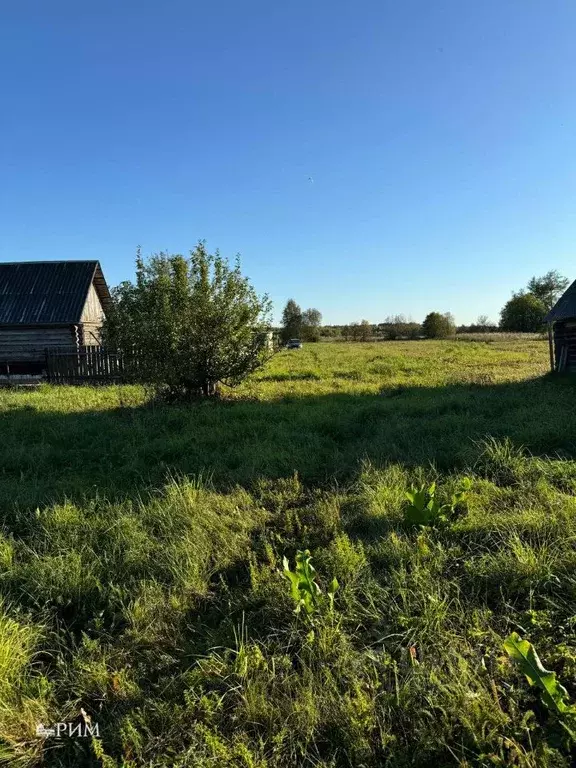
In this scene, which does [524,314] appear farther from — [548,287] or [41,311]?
[41,311]

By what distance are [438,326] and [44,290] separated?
55707mm

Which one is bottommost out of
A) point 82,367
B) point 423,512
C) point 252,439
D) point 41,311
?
point 423,512

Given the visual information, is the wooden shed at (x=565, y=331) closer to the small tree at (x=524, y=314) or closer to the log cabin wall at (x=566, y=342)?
the log cabin wall at (x=566, y=342)

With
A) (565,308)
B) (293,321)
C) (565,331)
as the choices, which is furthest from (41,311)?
(293,321)

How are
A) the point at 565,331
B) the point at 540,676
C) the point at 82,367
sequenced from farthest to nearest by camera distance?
the point at 82,367
the point at 565,331
the point at 540,676

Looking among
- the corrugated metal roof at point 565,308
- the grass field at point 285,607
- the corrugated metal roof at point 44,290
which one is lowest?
the grass field at point 285,607

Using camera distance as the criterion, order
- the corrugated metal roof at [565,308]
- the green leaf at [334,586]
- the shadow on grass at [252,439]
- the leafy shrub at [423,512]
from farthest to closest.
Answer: the corrugated metal roof at [565,308], the shadow on grass at [252,439], the leafy shrub at [423,512], the green leaf at [334,586]

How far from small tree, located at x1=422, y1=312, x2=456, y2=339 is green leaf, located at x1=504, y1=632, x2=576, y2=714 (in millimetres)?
66218

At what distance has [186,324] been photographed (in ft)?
35.3

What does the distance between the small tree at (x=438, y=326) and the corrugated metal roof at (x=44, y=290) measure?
5300 centimetres

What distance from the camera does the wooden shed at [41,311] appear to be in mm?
19500

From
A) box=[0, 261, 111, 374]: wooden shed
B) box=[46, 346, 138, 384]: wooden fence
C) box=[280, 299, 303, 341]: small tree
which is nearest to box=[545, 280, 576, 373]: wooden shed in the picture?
box=[46, 346, 138, 384]: wooden fence

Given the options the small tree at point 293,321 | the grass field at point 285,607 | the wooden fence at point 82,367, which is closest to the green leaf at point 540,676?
the grass field at point 285,607

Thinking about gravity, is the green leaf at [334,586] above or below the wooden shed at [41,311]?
below
